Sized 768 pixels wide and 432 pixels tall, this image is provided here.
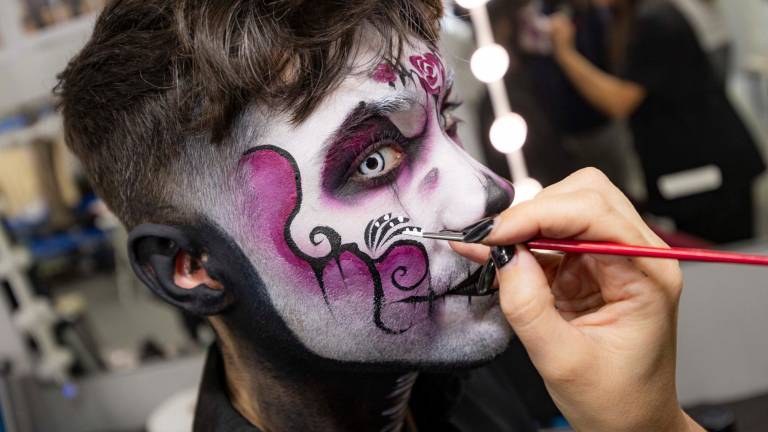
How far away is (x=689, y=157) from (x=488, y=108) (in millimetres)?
512

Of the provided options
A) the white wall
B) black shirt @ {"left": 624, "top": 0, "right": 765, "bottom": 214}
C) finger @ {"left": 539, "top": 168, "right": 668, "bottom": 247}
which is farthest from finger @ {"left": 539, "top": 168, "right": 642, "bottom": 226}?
the white wall

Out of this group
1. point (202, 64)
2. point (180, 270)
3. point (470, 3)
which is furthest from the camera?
point (470, 3)

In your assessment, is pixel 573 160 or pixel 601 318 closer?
pixel 601 318

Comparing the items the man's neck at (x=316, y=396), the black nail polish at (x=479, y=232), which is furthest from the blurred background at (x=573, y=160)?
the black nail polish at (x=479, y=232)

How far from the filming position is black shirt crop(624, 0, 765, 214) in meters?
1.69

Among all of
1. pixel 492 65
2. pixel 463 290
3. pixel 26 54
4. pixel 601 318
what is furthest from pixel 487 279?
pixel 26 54

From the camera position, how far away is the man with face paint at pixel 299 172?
2.60 ft

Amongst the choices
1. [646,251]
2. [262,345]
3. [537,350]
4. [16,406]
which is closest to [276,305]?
[262,345]

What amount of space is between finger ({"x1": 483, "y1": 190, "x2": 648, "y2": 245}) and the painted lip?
0.50 ft

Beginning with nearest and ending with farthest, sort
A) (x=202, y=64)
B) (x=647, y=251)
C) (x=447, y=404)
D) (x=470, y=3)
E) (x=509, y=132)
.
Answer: (x=647, y=251) → (x=202, y=64) → (x=447, y=404) → (x=470, y=3) → (x=509, y=132)

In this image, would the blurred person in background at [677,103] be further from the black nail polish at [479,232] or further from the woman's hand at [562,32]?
the black nail polish at [479,232]

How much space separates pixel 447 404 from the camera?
3.64 feet

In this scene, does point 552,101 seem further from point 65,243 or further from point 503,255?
point 65,243

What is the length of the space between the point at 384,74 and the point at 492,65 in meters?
0.97
